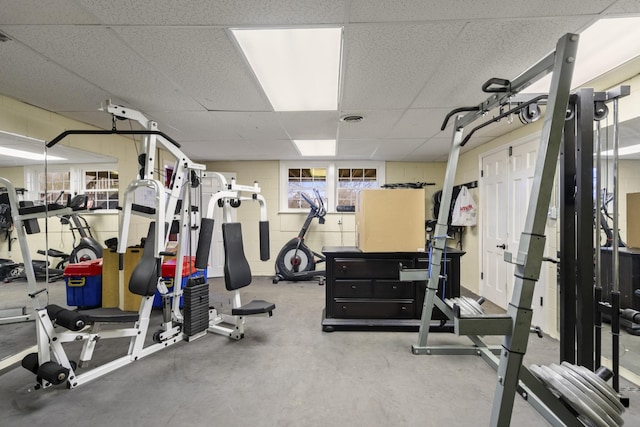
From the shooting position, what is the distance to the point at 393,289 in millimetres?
2973

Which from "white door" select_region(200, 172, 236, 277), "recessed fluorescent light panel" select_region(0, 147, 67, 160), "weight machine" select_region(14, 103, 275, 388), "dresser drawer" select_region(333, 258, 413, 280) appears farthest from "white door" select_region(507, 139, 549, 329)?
"recessed fluorescent light panel" select_region(0, 147, 67, 160)

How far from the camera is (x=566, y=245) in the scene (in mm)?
1678

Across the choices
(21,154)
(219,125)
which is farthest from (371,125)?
(21,154)

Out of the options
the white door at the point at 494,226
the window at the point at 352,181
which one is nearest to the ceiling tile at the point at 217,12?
the white door at the point at 494,226

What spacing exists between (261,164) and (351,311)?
349cm

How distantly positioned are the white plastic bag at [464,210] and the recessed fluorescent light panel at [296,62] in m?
2.80

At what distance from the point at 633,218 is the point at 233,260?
3.63 meters

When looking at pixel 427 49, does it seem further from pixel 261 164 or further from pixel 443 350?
pixel 261 164

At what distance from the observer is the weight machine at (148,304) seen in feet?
6.40

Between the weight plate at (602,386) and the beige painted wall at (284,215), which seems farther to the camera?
the beige painted wall at (284,215)

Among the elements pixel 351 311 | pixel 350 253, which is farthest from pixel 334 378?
pixel 350 253

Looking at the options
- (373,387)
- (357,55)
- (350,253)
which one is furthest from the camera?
(350,253)

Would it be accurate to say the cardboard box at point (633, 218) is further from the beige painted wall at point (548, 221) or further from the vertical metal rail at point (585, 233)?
the vertical metal rail at point (585, 233)

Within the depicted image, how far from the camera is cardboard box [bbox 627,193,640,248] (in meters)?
2.35
